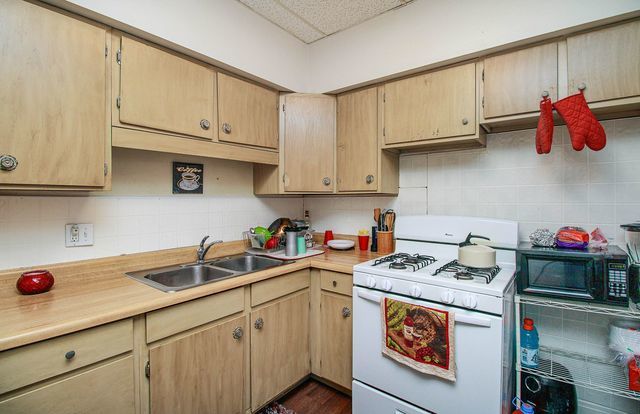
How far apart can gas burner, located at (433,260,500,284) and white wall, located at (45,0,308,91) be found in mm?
1748

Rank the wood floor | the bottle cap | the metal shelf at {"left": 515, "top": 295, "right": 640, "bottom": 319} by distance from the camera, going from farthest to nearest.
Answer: the wood floor < the bottle cap < the metal shelf at {"left": 515, "top": 295, "right": 640, "bottom": 319}

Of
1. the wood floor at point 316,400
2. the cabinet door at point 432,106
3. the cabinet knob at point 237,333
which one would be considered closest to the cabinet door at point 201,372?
the cabinet knob at point 237,333

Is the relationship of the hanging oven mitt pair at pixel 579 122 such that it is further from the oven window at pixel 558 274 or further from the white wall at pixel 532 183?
the oven window at pixel 558 274

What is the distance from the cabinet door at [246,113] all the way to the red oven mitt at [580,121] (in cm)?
174

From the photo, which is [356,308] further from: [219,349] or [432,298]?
[219,349]

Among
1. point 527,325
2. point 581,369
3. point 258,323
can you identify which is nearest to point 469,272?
point 527,325

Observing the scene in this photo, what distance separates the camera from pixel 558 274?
146cm

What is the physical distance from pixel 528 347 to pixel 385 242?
41.9 inches

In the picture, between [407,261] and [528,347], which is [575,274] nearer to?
[528,347]

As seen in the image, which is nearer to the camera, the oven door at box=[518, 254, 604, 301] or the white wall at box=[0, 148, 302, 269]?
the oven door at box=[518, 254, 604, 301]

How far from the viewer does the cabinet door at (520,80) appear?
1.62 m

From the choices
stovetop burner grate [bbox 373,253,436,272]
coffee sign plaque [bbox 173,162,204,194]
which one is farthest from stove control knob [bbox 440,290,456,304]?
coffee sign plaque [bbox 173,162,204,194]

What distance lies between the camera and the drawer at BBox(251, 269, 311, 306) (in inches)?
69.4

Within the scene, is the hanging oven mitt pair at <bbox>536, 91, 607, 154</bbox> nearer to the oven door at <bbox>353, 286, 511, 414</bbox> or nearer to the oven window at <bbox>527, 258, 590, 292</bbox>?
the oven window at <bbox>527, 258, 590, 292</bbox>
